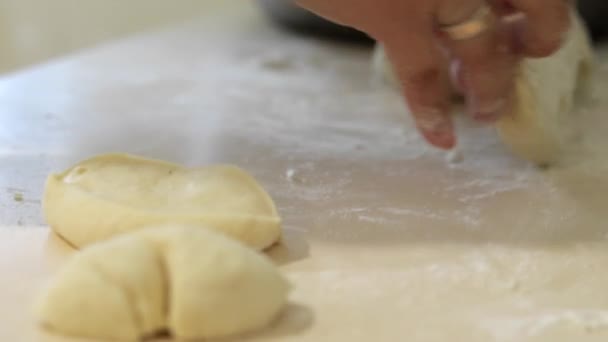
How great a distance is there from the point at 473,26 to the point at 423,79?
8 centimetres

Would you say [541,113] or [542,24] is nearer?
[542,24]

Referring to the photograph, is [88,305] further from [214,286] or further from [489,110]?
[489,110]

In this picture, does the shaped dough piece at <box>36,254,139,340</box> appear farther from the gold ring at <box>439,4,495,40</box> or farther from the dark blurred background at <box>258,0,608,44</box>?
the dark blurred background at <box>258,0,608,44</box>

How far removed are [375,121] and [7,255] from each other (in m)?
0.58

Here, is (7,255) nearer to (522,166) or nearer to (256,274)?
(256,274)

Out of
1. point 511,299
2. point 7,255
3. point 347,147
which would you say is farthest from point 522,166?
point 7,255

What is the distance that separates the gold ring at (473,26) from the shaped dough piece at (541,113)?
4.0 inches

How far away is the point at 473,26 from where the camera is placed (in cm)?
76

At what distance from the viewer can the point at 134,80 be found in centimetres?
126

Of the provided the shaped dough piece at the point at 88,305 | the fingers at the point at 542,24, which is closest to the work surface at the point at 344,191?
the shaped dough piece at the point at 88,305

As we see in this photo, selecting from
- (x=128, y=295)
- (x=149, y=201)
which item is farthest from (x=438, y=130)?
(x=128, y=295)

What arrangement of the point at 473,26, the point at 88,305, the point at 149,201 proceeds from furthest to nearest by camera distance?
the point at 473,26 < the point at 149,201 < the point at 88,305

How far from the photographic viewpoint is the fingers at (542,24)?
74 cm

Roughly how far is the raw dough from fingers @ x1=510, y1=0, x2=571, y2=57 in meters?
0.41
